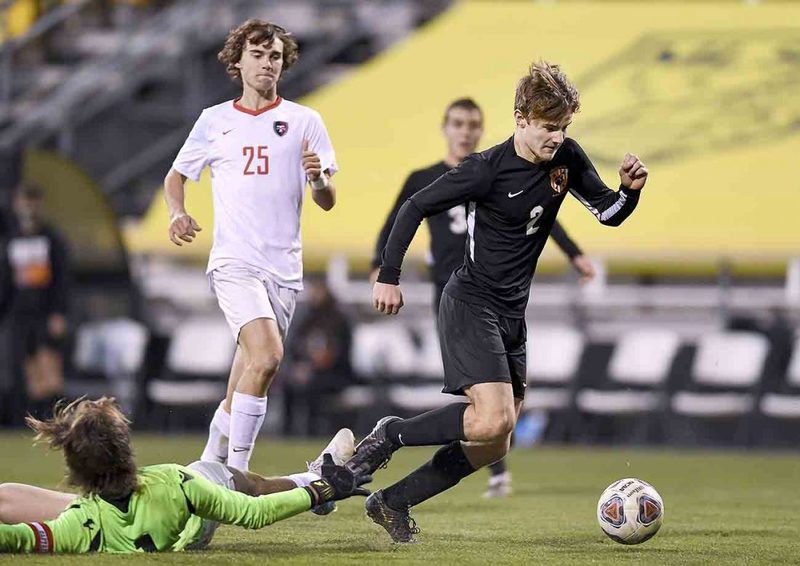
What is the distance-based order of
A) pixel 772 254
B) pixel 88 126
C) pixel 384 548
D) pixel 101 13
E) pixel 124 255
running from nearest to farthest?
pixel 384 548 < pixel 772 254 < pixel 124 255 < pixel 88 126 < pixel 101 13

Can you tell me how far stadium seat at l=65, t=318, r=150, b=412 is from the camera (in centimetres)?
1744

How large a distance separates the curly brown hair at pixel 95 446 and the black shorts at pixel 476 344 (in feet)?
5.36

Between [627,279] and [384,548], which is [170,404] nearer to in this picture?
[627,279]

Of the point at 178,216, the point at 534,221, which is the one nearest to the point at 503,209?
the point at 534,221

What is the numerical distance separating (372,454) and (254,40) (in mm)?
2449

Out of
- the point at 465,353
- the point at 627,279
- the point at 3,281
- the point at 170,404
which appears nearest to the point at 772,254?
the point at 627,279

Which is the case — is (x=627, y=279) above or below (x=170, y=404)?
above

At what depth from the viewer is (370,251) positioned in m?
16.9

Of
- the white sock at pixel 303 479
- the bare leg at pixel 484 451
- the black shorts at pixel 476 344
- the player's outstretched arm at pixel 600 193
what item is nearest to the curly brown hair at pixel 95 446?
the white sock at pixel 303 479

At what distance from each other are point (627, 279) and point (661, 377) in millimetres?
2865

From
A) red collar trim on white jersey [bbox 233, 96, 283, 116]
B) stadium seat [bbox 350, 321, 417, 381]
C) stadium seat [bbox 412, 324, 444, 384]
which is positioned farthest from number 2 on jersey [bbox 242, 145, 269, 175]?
stadium seat [bbox 350, 321, 417, 381]

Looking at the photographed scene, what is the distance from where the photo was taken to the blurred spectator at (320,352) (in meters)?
16.5

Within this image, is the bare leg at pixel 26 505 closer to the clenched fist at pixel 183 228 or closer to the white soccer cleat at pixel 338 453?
the white soccer cleat at pixel 338 453

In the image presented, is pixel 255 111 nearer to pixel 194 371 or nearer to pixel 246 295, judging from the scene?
pixel 246 295
